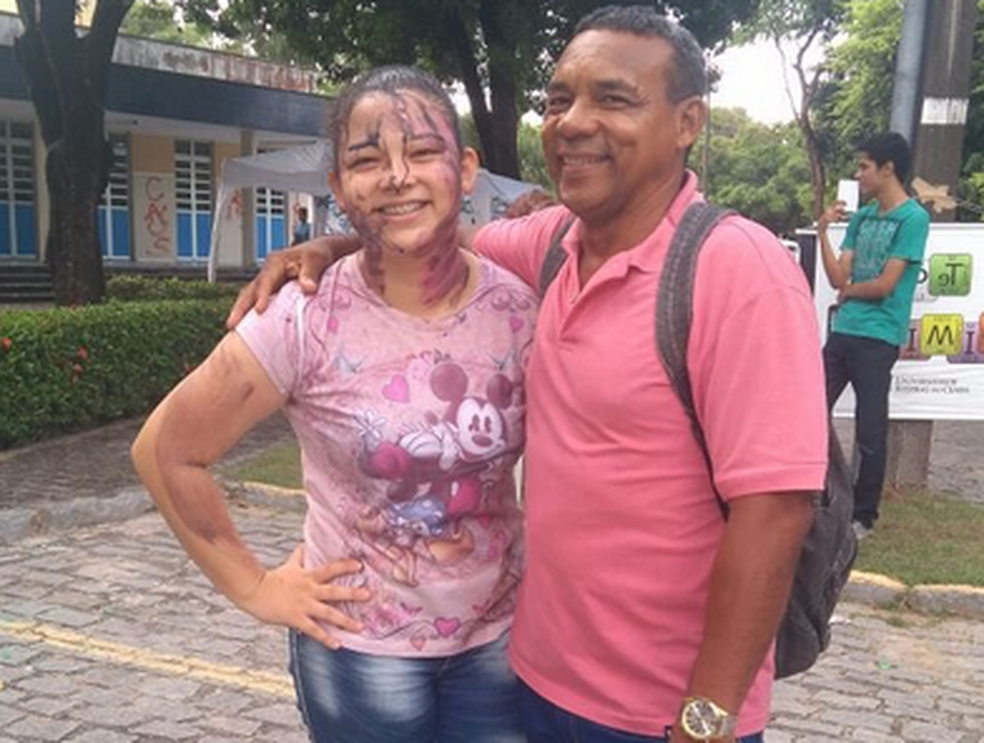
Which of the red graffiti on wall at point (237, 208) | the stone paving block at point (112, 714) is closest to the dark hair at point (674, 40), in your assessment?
the stone paving block at point (112, 714)

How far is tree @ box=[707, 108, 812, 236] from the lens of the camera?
4638 cm

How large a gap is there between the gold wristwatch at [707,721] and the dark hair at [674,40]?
91cm

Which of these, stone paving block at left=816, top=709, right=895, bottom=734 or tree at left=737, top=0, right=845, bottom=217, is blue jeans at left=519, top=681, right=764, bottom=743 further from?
tree at left=737, top=0, right=845, bottom=217

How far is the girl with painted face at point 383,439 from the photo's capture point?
68.6 inches

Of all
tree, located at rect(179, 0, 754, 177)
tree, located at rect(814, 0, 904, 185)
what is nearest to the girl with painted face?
tree, located at rect(179, 0, 754, 177)

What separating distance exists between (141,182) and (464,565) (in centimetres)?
2340

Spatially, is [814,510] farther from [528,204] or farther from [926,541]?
[926,541]

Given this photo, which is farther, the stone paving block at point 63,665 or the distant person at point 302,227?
the distant person at point 302,227

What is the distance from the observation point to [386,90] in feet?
5.86

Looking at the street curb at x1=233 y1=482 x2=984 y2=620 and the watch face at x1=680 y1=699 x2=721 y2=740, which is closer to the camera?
the watch face at x1=680 y1=699 x2=721 y2=740

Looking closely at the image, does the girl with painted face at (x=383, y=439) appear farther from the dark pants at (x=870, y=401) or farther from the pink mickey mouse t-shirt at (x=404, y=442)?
the dark pants at (x=870, y=401)

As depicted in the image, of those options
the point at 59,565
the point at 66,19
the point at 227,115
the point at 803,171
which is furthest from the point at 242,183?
the point at 803,171

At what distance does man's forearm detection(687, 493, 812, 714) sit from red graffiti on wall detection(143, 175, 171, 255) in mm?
23886

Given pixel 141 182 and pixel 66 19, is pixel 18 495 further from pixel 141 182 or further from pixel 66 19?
pixel 141 182
